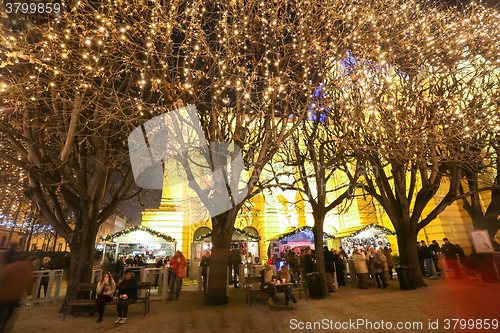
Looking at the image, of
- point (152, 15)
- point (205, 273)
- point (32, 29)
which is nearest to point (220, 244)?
point (205, 273)

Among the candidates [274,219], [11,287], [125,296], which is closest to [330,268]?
[125,296]

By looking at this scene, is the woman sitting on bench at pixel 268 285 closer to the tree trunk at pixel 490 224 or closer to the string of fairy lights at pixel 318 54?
the string of fairy lights at pixel 318 54

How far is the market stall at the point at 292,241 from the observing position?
1844 centimetres

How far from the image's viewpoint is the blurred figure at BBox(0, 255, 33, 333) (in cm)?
524

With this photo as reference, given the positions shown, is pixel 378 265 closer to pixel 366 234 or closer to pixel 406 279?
pixel 406 279

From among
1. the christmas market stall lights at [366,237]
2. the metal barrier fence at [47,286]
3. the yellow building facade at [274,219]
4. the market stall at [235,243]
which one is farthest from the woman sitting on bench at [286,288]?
the christmas market stall lights at [366,237]

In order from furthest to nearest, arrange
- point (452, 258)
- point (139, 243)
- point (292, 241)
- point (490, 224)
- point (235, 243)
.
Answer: point (292, 241) → point (235, 243) → point (139, 243) → point (452, 258) → point (490, 224)

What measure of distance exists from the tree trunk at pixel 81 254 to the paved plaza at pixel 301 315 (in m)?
1.02

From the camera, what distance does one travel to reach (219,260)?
8461 millimetres

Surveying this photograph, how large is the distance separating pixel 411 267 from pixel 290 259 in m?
5.70

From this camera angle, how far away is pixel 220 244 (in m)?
8.63

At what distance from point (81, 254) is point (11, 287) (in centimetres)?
281

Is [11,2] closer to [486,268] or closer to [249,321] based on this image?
[249,321]

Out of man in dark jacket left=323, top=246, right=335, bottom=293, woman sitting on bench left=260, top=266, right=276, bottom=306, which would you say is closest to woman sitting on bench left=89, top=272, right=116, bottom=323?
woman sitting on bench left=260, top=266, right=276, bottom=306
